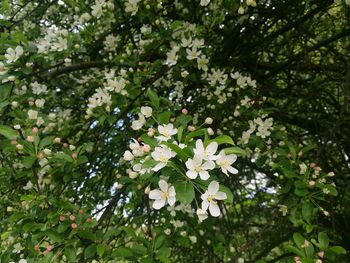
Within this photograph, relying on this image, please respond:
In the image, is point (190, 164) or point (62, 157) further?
point (62, 157)

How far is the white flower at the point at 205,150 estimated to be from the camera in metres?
1.48

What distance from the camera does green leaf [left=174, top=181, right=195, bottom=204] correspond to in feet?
4.73

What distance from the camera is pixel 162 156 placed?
149 cm

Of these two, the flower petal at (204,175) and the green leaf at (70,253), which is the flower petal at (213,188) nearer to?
the flower petal at (204,175)

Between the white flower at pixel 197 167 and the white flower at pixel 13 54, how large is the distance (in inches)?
51.2

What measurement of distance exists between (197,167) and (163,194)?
0.19 metres

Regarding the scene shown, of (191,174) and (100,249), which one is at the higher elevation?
(191,174)

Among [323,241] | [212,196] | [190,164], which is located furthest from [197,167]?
[323,241]

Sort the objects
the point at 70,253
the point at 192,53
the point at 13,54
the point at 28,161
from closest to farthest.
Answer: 1. the point at 70,253
2. the point at 28,161
3. the point at 13,54
4. the point at 192,53

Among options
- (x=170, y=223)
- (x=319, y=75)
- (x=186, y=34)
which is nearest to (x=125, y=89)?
(x=186, y=34)

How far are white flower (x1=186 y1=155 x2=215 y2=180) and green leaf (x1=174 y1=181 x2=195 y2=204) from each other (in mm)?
54

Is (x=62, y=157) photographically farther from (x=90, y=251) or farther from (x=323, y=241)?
(x=323, y=241)

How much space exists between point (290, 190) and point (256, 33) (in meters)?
1.59

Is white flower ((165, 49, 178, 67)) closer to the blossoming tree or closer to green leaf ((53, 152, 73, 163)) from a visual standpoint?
the blossoming tree
